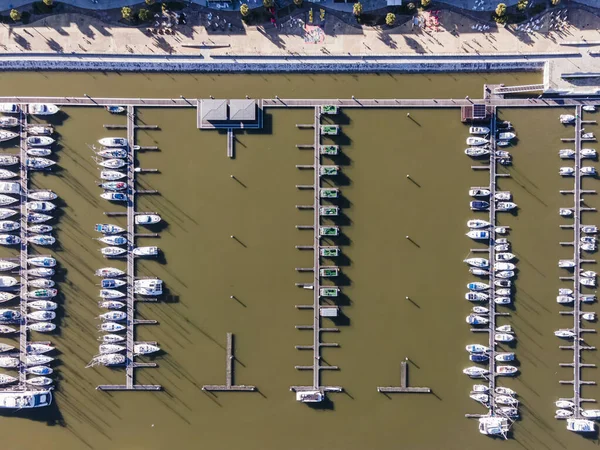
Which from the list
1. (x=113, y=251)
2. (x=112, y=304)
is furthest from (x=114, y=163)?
(x=112, y=304)

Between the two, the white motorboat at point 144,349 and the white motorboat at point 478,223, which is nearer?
the white motorboat at point 478,223

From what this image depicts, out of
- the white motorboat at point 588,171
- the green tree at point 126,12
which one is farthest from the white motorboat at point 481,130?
the green tree at point 126,12

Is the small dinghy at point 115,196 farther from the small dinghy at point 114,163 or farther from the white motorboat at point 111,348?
the white motorboat at point 111,348

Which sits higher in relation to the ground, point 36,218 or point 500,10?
point 500,10

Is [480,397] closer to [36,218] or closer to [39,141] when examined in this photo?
[36,218]

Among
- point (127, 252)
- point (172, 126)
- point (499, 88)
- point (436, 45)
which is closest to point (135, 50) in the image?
point (172, 126)

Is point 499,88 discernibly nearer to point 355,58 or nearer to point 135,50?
point 355,58

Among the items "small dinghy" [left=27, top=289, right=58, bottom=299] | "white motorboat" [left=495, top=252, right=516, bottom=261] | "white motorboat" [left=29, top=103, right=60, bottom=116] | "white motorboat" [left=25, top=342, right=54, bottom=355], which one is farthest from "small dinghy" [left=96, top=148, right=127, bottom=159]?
"white motorboat" [left=495, top=252, right=516, bottom=261]
